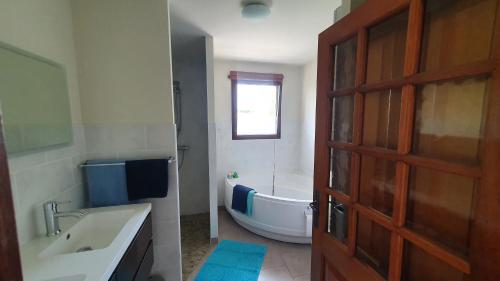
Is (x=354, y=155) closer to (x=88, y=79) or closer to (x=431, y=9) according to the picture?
(x=431, y=9)

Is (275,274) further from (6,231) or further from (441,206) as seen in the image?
(6,231)

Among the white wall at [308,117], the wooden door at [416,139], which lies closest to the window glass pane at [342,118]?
the wooden door at [416,139]

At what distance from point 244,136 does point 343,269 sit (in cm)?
260

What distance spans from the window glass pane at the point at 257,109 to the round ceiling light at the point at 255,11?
160 centimetres

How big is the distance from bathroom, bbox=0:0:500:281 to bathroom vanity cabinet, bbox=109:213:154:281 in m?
0.02

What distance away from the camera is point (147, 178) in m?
1.52

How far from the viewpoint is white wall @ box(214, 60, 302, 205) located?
3.32 m

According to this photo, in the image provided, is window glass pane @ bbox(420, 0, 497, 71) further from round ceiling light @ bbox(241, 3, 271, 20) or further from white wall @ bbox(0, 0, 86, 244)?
white wall @ bbox(0, 0, 86, 244)

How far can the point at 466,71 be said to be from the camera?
58 centimetres

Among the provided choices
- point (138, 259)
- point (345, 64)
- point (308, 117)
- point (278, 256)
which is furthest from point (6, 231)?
point (308, 117)

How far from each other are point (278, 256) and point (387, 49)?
2.21 metres

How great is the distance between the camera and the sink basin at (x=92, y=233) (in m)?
1.10

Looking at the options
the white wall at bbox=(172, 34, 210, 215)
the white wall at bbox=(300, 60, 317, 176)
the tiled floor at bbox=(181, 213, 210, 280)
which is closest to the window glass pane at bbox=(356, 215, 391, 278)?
the tiled floor at bbox=(181, 213, 210, 280)

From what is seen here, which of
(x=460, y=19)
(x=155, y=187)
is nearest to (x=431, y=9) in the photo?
(x=460, y=19)
